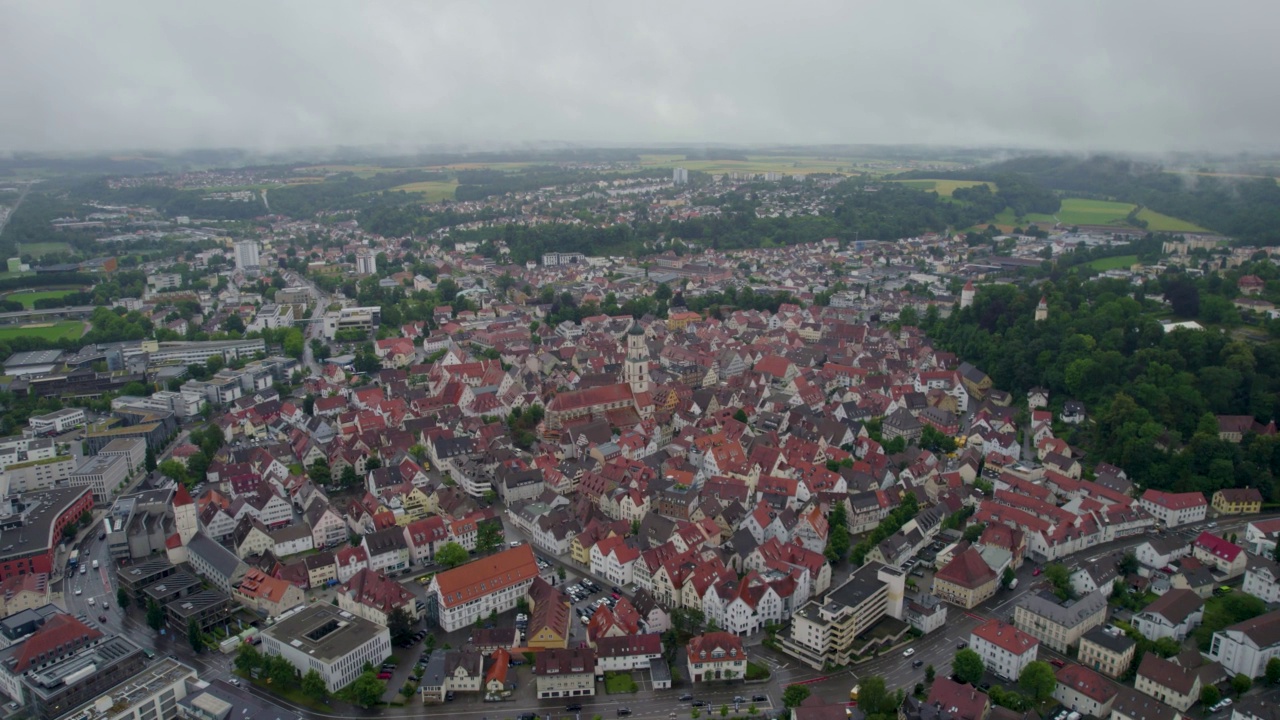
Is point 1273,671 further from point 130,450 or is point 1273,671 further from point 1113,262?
point 1113,262

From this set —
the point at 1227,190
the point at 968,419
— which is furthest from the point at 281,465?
the point at 1227,190

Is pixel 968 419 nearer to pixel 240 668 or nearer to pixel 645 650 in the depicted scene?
pixel 645 650

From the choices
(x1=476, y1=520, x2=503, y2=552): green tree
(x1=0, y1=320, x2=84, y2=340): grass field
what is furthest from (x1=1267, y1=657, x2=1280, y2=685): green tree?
(x1=0, y1=320, x2=84, y2=340): grass field

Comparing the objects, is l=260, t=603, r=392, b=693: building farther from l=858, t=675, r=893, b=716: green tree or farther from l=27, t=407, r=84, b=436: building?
l=27, t=407, r=84, b=436: building

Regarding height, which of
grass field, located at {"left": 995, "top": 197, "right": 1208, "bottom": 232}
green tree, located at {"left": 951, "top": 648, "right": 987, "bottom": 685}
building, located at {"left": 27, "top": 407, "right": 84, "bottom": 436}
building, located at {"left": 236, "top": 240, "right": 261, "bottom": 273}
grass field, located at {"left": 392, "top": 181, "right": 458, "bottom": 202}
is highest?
grass field, located at {"left": 392, "top": 181, "right": 458, "bottom": 202}

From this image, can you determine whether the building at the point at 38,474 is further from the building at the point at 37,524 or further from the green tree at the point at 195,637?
the green tree at the point at 195,637
